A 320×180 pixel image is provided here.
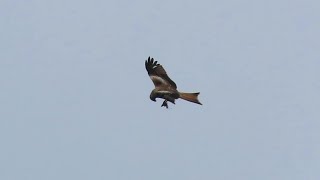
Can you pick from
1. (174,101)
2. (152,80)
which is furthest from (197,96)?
(152,80)

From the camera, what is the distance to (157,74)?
33.9 meters

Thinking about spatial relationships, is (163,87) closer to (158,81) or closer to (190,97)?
(158,81)

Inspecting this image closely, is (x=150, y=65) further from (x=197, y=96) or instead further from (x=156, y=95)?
(x=197, y=96)

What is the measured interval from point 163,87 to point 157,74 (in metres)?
1.29

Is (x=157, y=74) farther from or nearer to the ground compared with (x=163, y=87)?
farther from the ground

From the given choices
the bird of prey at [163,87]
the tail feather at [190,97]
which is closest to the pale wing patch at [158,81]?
the bird of prey at [163,87]

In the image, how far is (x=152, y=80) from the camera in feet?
111

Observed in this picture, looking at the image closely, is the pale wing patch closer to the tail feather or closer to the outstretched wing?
the outstretched wing

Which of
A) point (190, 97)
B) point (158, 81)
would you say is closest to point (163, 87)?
point (158, 81)

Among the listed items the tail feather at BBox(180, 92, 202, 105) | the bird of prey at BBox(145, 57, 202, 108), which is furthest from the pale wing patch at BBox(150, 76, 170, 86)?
the tail feather at BBox(180, 92, 202, 105)

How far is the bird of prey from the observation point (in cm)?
3105

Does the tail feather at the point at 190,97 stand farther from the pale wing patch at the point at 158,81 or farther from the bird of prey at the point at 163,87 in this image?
the pale wing patch at the point at 158,81

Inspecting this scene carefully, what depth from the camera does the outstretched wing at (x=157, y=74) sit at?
3338 cm

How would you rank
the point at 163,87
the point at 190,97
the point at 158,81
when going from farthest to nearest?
the point at 158,81, the point at 163,87, the point at 190,97
